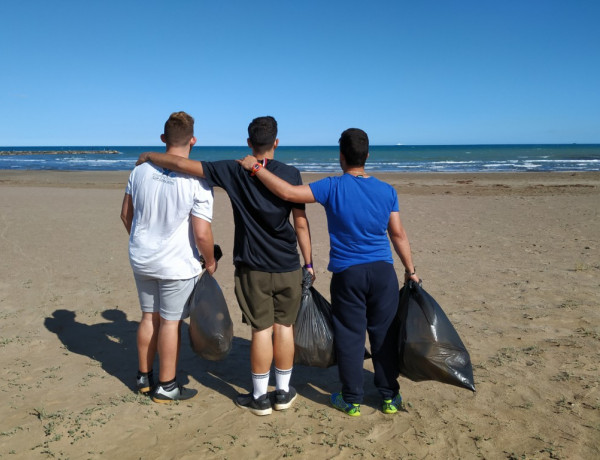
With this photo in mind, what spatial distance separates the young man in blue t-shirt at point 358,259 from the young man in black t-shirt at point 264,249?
0.40ft

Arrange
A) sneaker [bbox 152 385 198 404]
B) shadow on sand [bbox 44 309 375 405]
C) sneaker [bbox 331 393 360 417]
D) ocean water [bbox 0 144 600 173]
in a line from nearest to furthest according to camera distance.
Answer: sneaker [bbox 331 393 360 417], sneaker [bbox 152 385 198 404], shadow on sand [bbox 44 309 375 405], ocean water [bbox 0 144 600 173]

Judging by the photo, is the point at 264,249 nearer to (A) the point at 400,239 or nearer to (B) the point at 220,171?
(B) the point at 220,171

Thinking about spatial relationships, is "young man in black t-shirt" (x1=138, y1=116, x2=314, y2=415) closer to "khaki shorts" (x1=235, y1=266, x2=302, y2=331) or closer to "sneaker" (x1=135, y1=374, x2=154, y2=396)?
"khaki shorts" (x1=235, y1=266, x2=302, y2=331)

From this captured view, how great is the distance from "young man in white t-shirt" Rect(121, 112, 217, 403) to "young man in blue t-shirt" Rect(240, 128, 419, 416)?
459 mm

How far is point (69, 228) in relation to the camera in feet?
31.9

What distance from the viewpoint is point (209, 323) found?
3.10m

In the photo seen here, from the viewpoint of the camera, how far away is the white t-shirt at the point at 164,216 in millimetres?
2996

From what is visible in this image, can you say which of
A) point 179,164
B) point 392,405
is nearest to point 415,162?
point 392,405

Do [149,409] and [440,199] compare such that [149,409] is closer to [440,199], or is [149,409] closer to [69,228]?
[69,228]

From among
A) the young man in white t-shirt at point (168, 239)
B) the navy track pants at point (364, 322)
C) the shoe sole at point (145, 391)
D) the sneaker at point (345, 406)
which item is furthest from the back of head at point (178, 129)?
the sneaker at point (345, 406)

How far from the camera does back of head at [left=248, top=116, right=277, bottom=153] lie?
2959 mm

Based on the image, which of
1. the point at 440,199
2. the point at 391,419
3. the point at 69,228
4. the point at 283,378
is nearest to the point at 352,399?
the point at 391,419

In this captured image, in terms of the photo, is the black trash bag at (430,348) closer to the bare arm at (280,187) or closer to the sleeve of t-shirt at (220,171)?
the bare arm at (280,187)

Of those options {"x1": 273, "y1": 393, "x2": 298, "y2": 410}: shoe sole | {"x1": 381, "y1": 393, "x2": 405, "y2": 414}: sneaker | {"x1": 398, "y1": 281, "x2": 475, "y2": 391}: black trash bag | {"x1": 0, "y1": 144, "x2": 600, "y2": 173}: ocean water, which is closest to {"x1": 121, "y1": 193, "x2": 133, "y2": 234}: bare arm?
{"x1": 273, "y1": 393, "x2": 298, "y2": 410}: shoe sole
